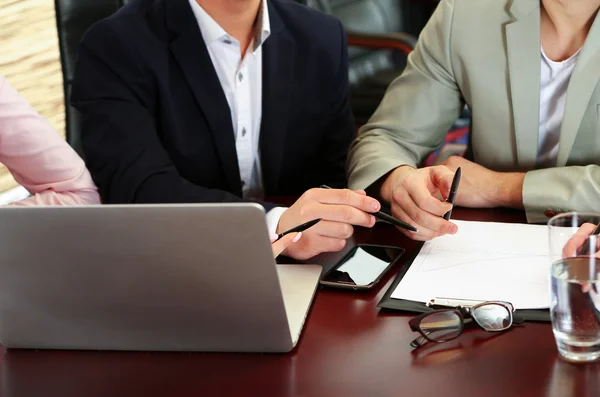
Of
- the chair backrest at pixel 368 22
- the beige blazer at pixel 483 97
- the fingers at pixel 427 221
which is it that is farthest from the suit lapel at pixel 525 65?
the chair backrest at pixel 368 22

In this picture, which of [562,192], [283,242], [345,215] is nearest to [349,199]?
[345,215]

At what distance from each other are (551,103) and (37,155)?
1.03m

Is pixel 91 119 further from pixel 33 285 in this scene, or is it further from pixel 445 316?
pixel 445 316

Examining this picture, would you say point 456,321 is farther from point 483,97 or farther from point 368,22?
point 368,22

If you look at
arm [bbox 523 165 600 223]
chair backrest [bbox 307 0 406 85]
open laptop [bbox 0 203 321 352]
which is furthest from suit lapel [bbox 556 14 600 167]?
chair backrest [bbox 307 0 406 85]

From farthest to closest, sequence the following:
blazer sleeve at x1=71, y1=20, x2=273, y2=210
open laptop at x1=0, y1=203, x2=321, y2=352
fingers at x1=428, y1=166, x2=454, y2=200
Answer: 1. blazer sleeve at x1=71, y1=20, x2=273, y2=210
2. fingers at x1=428, y1=166, x2=454, y2=200
3. open laptop at x1=0, y1=203, x2=321, y2=352

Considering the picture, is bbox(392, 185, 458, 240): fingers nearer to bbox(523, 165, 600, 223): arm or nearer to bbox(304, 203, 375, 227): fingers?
bbox(304, 203, 375, 227): fingers

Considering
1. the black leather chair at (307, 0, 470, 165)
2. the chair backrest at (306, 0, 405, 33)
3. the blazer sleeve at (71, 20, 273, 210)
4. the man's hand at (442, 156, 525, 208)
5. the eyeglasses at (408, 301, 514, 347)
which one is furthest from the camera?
the chair backrest at (306, 0, 405, 33)

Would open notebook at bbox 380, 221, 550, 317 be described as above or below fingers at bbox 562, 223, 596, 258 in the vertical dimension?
below

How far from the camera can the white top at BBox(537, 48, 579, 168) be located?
1578 millimetres

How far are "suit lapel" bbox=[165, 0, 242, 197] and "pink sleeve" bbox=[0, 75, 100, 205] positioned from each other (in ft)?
0.98

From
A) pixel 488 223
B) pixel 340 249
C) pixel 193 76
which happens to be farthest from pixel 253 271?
pixel 193 76

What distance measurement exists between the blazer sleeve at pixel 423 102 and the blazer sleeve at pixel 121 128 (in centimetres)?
38

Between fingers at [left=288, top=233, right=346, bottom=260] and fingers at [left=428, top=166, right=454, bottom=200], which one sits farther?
fingers at [left=428, top=166, right=454, bottom=200]
